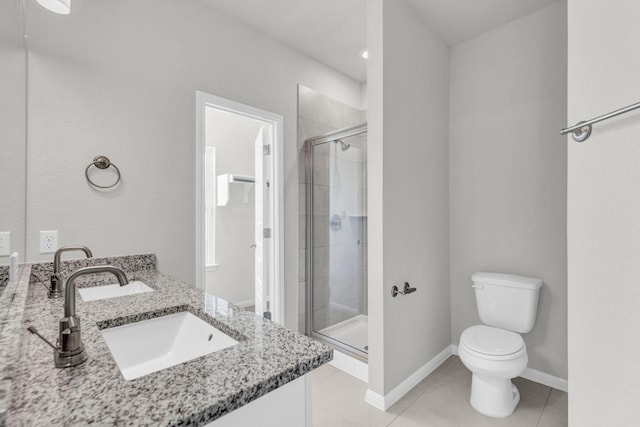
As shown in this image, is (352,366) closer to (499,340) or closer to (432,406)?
(432,406)

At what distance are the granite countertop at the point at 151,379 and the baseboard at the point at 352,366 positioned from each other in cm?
153

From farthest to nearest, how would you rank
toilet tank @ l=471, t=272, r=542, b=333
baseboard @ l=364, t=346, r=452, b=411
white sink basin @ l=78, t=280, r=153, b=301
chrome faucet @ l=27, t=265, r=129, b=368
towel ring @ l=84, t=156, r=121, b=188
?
toilet tank @ l=471, t=272, r=542, b=333 < baseboard @ l=364, t=346, r=452, b=411 < towel ring @ l=84, t=156, r=121, b=188 < white sink basin @ l=78, t=280, r=153, b=301 < chrome faucet @ l=27, t=265, r=129, b=368

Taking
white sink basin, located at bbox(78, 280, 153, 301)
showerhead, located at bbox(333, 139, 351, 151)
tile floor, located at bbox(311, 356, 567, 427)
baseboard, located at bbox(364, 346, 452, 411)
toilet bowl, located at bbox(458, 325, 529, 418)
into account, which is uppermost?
showerhead, located at bbox(333, 139, 351, 151)

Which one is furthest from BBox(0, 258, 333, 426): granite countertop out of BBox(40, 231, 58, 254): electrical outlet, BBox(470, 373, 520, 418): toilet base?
BBox(470, 373, 520, 418): toilet base

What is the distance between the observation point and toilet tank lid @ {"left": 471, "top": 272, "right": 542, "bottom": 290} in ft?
6.71

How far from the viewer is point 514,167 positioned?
2283 mm

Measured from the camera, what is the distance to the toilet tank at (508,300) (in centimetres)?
204

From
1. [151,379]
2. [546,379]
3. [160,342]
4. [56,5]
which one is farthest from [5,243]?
[546,379]

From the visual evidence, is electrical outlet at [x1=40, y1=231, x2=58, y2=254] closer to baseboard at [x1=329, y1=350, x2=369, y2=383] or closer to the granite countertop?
the granite countertop

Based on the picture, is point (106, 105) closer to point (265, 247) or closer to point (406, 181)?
point (265, 247)

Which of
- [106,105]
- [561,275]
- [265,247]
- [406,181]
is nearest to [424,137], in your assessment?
[406,181]

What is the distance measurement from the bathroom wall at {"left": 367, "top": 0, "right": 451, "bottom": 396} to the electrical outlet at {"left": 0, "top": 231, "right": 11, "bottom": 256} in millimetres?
1753

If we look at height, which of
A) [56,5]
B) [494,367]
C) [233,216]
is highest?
[56,5]
